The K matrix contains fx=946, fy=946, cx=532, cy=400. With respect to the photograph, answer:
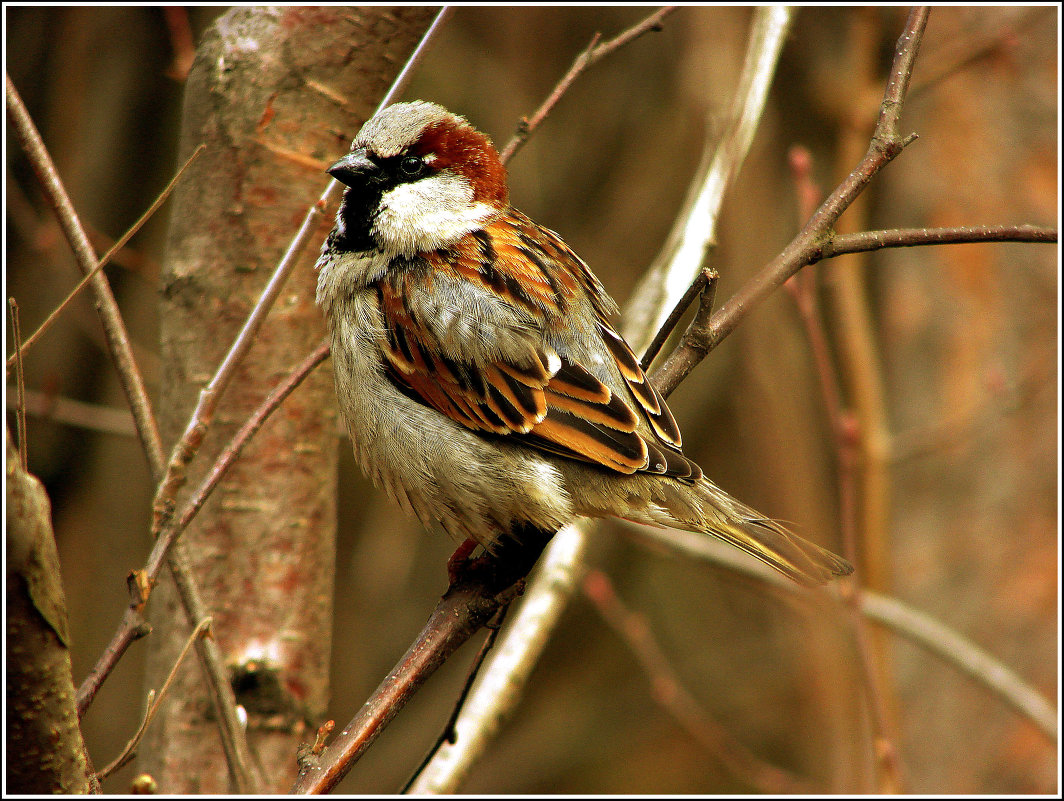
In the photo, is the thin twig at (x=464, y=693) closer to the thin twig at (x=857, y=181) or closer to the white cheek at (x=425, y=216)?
the thin twig at (x=857, y=181)

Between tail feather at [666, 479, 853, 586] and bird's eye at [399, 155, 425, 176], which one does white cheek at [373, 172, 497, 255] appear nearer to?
bird's eye at [399, 155, 425, 176]

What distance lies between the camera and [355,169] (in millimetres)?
2562

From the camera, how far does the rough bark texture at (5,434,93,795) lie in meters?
1.13

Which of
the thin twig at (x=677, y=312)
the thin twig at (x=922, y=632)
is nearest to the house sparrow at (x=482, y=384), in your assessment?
the thin twig at (x=677, y=312)

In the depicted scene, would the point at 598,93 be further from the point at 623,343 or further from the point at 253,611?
the point at 253,611

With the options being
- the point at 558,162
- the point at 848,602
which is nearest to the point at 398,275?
the point at 848,602

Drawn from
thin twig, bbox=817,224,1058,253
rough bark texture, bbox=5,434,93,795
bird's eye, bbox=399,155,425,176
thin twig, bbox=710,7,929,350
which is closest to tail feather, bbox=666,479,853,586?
thin twig, bbox=710,7,929,350

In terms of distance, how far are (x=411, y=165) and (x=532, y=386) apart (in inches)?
30.3

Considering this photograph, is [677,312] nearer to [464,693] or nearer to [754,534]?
[754,534]

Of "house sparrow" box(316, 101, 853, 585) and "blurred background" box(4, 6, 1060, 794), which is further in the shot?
"blurred background" box(4, 6, 1060, 794)

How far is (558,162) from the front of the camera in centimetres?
731

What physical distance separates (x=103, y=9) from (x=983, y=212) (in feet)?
17.3

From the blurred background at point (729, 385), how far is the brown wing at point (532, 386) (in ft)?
3.07

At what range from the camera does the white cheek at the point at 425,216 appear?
8.83 ft
